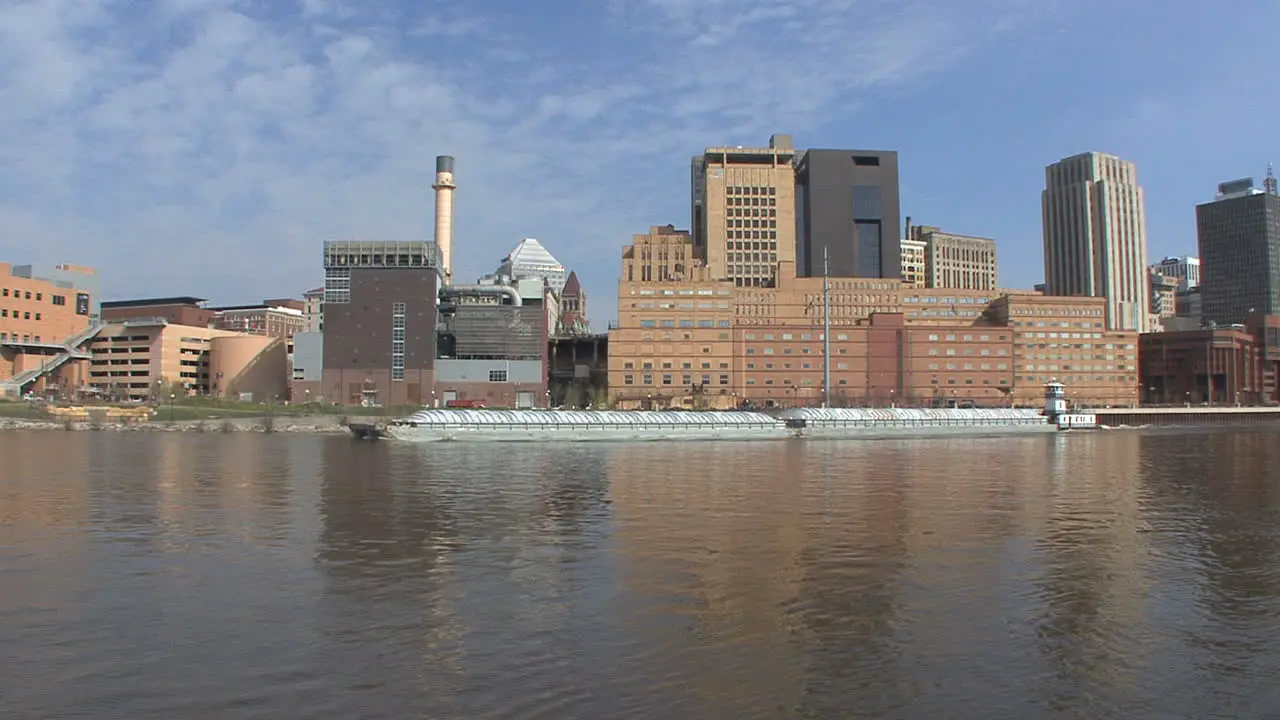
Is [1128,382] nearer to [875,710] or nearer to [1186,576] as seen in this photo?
[1186,576]

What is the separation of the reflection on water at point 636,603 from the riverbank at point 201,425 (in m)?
85.6

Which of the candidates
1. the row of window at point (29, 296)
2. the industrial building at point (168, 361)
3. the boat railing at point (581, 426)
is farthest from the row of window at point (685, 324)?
the row of window at point (29, 296)

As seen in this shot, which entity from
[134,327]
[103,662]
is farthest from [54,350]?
[103,662]

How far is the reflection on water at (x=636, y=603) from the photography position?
14.7 meters

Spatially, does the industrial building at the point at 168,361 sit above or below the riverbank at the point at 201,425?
above

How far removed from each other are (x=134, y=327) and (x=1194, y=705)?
20844 cm

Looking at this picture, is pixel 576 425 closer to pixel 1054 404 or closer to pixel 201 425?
pixel 201 425

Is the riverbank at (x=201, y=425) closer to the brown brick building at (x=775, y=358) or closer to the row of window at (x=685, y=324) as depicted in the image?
the brown brick building at (x=775, y=358)

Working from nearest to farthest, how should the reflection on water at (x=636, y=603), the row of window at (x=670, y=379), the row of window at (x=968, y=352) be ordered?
the reflection on water at (x=636, y=603)
the row of window at (x=670, y=379)
the row of window at (x=968, y=352)

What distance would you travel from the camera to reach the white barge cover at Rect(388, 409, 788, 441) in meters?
96.7

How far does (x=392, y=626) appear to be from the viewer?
18516mm

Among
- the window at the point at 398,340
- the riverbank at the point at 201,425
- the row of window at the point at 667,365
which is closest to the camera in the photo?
the riverbank at the point at 201,425

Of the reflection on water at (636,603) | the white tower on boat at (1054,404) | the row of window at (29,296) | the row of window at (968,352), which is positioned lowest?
the reflection on water at (636,603)

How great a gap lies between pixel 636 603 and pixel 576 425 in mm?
80047
